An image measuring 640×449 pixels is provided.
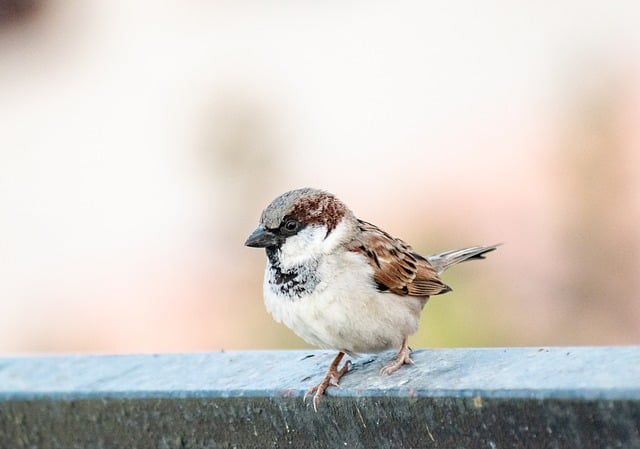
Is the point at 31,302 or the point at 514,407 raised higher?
the point at 514,407

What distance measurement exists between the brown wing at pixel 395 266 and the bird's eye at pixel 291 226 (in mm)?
142

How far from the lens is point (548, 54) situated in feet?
17.3

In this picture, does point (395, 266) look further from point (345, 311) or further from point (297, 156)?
point (297, 156)

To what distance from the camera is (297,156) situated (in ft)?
15.8

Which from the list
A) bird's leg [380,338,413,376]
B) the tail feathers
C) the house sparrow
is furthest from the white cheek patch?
the tail feathers

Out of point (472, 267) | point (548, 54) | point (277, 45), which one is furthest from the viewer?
point (277, 45)

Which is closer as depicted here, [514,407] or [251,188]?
[514,407]

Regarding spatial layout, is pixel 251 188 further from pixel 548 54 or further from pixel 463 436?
pixel 463 436

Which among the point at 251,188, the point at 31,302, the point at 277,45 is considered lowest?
the point at 31,302

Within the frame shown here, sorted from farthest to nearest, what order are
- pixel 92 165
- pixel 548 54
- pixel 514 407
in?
pixel 92 165
pixel 548 54
pixel 514 407

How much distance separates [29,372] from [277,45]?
12.4ft

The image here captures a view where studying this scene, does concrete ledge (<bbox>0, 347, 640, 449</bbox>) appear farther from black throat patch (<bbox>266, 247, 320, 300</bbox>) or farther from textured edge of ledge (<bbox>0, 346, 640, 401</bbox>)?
black throat patch (<bbox>266, 247, 320, 300</bbox>)

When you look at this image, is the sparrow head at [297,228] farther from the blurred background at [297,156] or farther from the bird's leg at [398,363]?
the blurred background at [297,156]

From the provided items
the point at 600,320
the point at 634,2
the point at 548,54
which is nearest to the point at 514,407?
the point at 600,320
